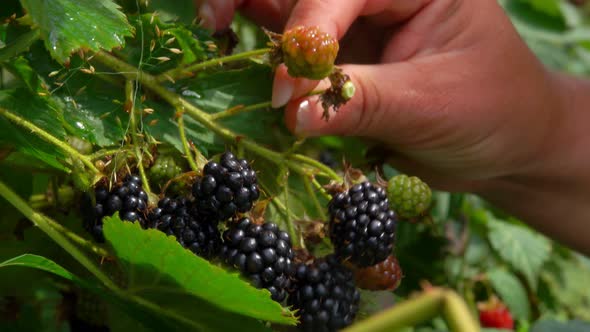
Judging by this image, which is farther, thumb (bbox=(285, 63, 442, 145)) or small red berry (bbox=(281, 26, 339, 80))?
thumb (bbox=(285, 63, 442, 145))

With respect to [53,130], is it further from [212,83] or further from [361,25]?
[361,25]

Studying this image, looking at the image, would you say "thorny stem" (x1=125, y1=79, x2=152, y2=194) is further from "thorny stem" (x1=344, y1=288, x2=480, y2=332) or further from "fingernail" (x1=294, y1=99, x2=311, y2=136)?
"thorny stem" (x1=344, y1=288, x2=480, y2=332)

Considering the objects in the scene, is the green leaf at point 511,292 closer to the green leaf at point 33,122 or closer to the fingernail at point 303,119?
the fingernail at point 303,119

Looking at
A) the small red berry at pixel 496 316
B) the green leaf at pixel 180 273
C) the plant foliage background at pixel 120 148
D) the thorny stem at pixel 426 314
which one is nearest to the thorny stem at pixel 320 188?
the plant foliage background at pixel 120 148

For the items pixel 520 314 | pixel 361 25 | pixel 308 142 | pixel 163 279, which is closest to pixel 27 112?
pixel 163 279

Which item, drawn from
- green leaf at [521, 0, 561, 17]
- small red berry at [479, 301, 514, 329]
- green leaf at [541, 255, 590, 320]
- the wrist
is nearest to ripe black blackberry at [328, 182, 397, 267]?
the wrist

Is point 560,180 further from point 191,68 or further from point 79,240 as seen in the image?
point 79,240

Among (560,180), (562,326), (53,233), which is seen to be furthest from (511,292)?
(53,233)
